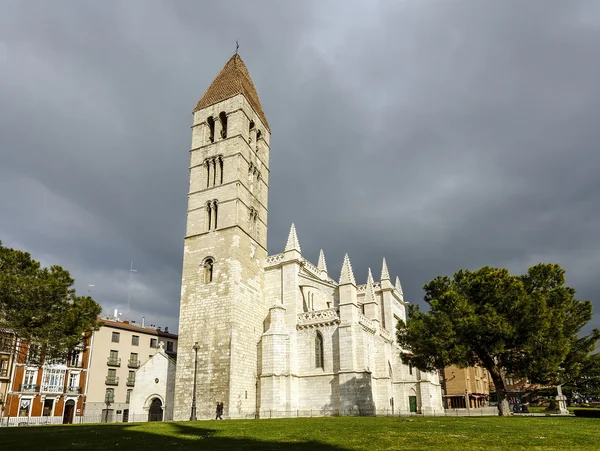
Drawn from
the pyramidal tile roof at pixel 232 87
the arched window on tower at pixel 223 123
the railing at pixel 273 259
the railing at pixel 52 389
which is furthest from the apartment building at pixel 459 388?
the railing at pixel 52 389

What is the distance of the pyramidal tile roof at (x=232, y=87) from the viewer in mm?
41938

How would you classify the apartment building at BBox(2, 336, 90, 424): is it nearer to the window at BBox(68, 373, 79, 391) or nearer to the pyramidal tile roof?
the window at BBox(68, 373, 79, 391)

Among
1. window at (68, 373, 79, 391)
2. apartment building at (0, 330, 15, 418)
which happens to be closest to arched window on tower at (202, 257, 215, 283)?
apartment building at (0, 330, 15, 418)

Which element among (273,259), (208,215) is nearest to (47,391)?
(208,215)

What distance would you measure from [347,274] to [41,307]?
21.5m

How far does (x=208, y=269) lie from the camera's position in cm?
3594

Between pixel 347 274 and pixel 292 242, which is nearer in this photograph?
pixel 347 274

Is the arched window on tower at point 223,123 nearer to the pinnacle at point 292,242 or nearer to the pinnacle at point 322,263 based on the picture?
the pinnacle at point 292,242

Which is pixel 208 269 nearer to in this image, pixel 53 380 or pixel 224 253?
pixel 224 253

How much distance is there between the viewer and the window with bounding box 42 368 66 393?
4344 cm

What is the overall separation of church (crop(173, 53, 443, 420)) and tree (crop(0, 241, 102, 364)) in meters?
8.59

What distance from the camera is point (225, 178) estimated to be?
38031 mm

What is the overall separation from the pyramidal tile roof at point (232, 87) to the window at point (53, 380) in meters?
30.2

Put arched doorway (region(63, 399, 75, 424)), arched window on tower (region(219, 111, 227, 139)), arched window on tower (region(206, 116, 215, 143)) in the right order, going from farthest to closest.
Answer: arched doorway (region(63, 399, 75, 424))
arched window on tower (region(219, 111, 227, 139))
arched window on tower (region(206, 116, 215, 143))
